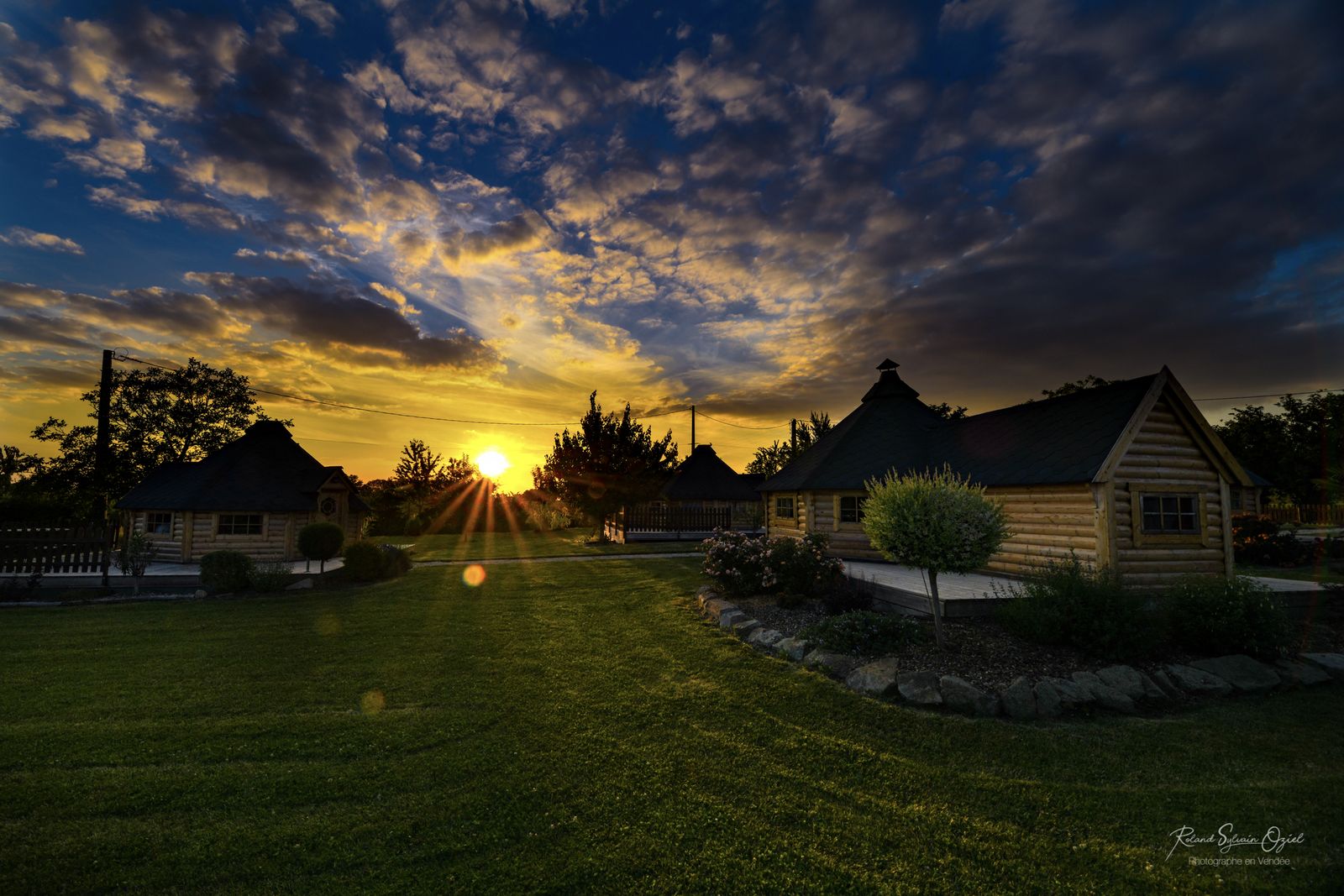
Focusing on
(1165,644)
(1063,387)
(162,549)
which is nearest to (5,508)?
(162,549)

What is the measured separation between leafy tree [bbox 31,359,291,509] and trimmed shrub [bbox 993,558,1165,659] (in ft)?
134

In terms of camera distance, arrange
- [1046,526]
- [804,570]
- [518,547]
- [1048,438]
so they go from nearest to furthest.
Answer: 1. [804,570]
2. [1046,526]
3. [1048,438]
4. [518,547]

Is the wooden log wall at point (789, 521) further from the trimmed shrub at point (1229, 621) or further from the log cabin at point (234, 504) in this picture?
the log cabin at point (234, 504)

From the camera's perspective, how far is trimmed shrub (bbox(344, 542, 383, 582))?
17.9 meters

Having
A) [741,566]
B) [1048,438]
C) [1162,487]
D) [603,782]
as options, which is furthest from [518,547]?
[1162,487]

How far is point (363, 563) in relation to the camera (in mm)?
17906

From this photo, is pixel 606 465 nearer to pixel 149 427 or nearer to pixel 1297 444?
pixel 149 427

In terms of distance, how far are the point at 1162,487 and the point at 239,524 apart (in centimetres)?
2989

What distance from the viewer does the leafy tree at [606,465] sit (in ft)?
109

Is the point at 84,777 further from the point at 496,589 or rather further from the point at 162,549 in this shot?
the point at 162,549

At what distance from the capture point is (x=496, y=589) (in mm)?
16172

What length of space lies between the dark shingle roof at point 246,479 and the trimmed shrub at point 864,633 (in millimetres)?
20728

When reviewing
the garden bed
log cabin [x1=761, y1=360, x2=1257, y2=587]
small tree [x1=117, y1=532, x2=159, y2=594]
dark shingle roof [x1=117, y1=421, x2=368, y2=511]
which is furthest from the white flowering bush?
dark shingle roof [x1=117, y1=421, x2=368, y2=511]

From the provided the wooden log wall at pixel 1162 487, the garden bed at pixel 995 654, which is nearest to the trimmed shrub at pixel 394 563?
the garden bed at pixel 995 654
